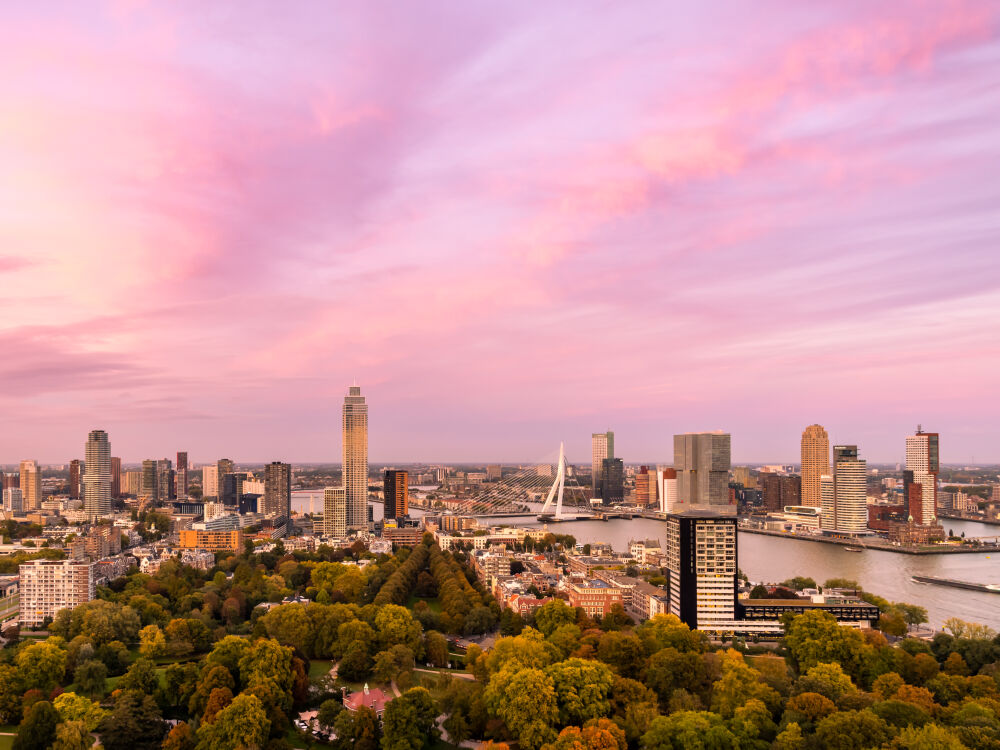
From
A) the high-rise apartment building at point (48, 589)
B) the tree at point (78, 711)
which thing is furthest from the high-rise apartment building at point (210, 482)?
the tree at point (78, 711)

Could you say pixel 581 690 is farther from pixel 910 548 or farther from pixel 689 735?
pixel 910 548

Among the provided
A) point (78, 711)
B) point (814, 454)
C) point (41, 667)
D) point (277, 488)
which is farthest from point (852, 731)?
point (814, 454)

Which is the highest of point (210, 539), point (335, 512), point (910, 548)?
point (335, 512)

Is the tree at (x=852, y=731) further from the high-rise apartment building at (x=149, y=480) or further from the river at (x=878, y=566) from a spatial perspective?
the high-rise apartment building at (x=149, y=480)

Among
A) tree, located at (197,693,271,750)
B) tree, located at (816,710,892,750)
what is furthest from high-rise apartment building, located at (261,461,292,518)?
tree, located at (816,710,892,750)

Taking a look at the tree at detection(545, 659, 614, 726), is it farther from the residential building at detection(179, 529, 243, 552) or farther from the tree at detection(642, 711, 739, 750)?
the residential building at detection(179, 529, 243, 552)

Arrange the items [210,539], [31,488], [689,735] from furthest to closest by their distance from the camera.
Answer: [31,488]
[210,539]
[689,735]

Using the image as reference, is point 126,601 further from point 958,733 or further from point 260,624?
point 958,733

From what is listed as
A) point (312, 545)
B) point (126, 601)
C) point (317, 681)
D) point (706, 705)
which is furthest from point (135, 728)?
point (312, 545)
